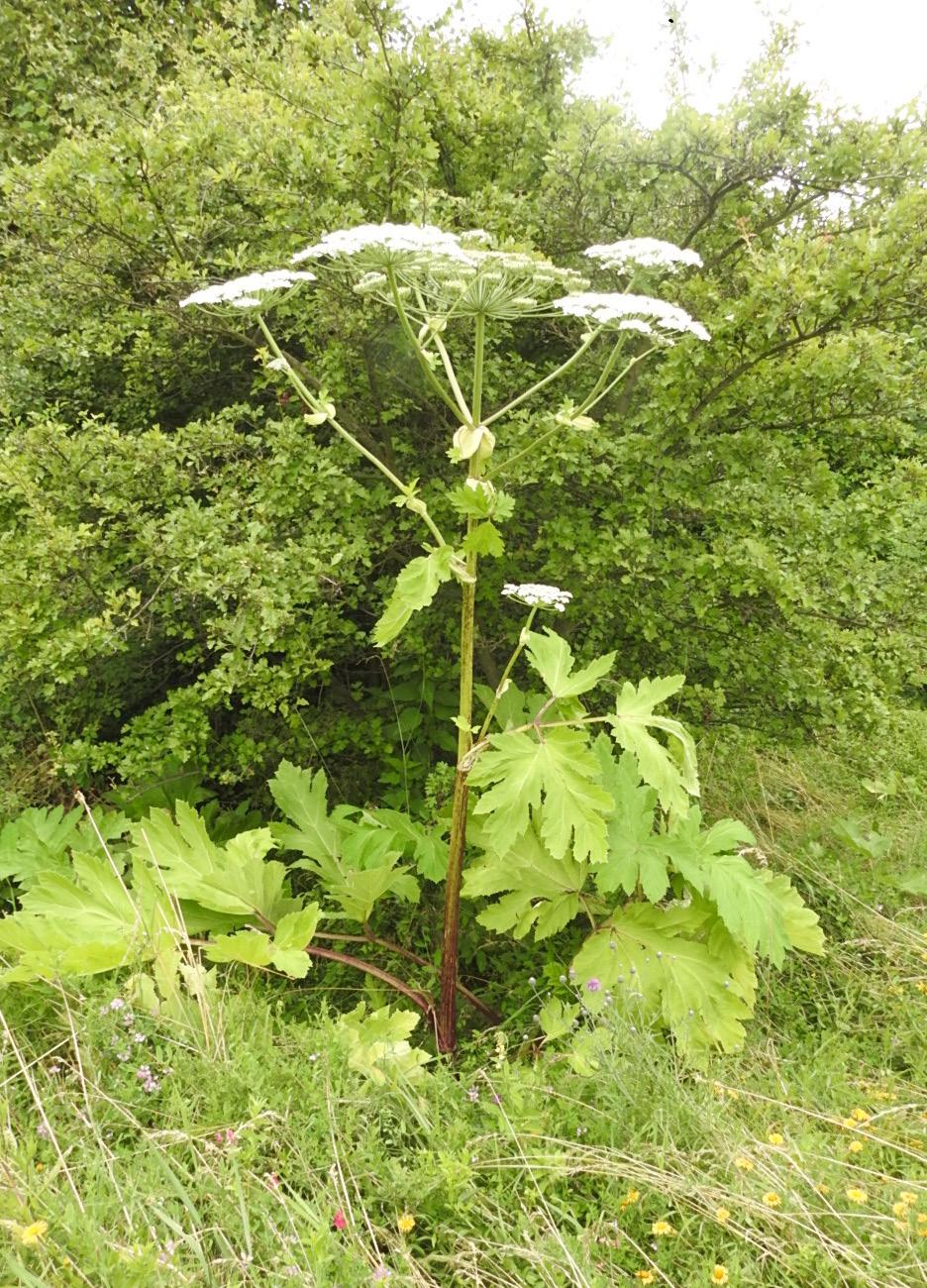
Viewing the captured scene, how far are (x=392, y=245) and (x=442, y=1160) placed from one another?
1.99 m

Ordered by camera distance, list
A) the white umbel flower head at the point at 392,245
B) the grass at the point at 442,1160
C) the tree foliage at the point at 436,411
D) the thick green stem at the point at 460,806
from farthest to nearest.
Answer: the tree foliage at the point at 436,411, the thick green stem at the point at 460,806, the white umbel flower head at the point at 392,245, the grass at the point at 442,1160

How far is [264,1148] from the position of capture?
1.92 metres

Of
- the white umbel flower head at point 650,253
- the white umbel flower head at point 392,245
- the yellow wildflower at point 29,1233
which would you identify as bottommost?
the yellow wildflower at point 29,1233

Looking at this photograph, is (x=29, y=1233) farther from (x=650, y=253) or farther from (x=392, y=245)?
(x=650, y=253)

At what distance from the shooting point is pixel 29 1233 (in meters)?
1.49

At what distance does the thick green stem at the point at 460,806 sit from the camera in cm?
233

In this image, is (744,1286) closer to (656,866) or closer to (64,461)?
(656,866)

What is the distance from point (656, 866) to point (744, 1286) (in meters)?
1.11

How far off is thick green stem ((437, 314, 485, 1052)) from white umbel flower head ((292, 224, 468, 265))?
228mm

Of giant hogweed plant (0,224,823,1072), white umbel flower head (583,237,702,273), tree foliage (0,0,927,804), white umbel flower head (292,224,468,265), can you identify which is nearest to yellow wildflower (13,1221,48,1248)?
giant hogweed plant (0,224,823,1072)

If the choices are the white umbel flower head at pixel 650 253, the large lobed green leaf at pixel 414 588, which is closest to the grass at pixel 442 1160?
the large lobed green leaf at pixel 414 588

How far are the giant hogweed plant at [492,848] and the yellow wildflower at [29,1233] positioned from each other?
756mm

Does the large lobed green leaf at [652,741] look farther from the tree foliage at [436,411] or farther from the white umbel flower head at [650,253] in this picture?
the white umbel flower head at [650,253]

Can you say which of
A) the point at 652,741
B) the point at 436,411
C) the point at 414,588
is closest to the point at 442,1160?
the point at 652,741
